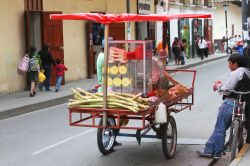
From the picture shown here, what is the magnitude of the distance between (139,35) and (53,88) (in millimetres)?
12851

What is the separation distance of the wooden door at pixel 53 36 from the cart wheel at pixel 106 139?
37.8 ft

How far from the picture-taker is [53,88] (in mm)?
19469

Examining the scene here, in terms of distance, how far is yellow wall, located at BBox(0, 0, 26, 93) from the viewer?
57.5 feet

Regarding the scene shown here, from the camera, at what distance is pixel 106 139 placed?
8.43m

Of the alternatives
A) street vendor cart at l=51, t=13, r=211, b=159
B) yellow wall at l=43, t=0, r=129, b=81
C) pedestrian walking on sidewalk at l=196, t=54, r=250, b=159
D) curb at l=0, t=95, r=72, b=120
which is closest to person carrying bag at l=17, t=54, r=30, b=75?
curb at l=0, t=95, r=72, b=120

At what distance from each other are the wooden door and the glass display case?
478 inches

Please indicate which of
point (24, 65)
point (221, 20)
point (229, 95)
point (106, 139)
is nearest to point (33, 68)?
point (24, 65)

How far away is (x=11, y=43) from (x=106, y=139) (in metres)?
10.5

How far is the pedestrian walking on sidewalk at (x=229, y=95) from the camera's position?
7.19 meters

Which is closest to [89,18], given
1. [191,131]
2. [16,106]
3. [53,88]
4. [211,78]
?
[191,131]

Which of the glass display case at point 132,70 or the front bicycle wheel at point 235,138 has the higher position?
the glass display case at point 132,70

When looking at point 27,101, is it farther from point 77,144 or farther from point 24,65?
point 77,144

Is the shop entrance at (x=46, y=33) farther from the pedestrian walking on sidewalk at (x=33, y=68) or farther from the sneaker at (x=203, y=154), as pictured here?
the sneaker at (x=203, y=154)

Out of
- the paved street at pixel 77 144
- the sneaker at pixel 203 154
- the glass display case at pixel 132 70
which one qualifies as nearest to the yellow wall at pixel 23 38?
the paved street at pixel 77 144
